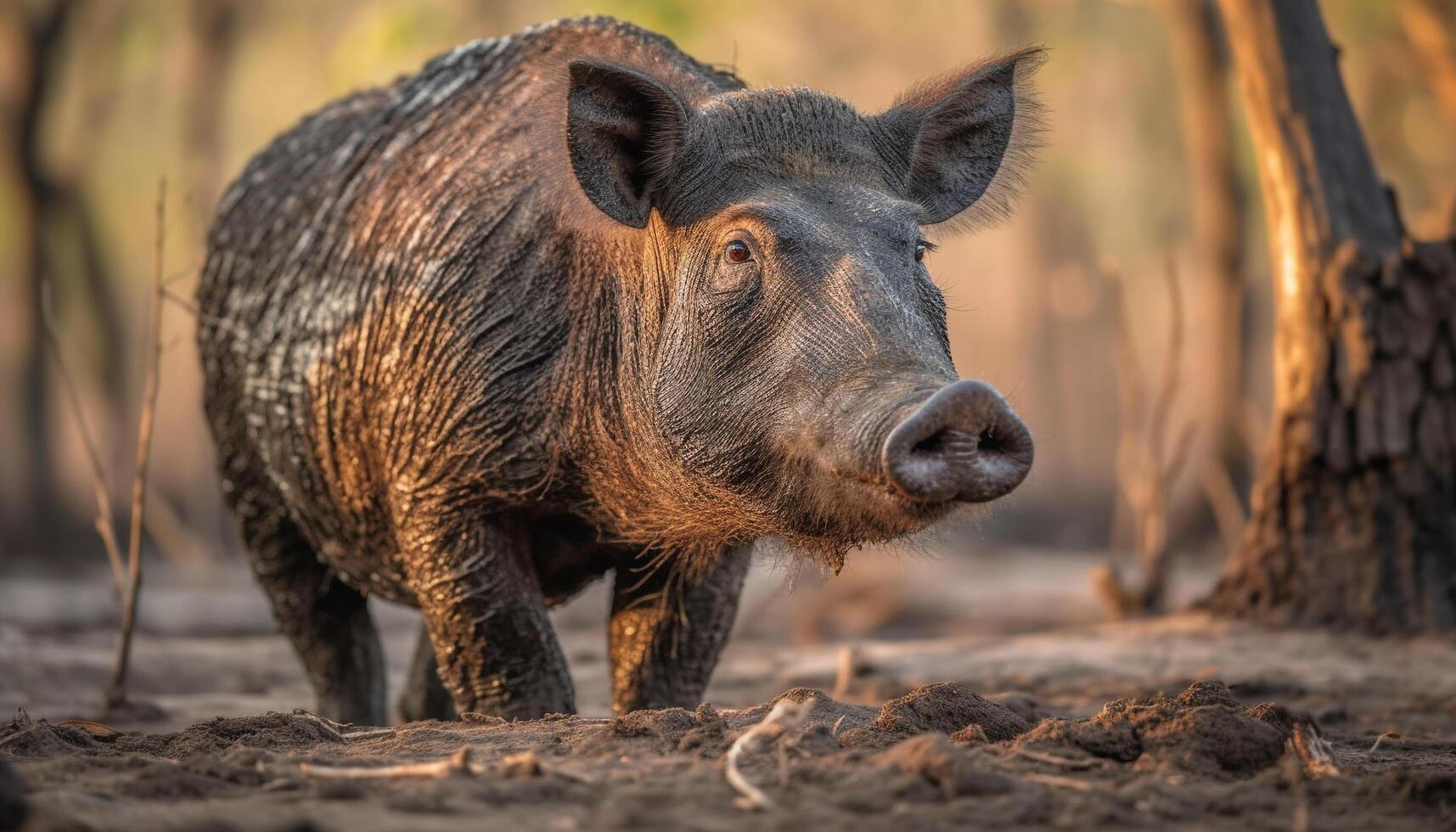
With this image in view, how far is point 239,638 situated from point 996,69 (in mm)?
7624

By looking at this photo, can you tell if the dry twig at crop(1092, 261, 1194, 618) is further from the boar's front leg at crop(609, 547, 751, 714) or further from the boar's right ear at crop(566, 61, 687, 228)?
the boar's right ear at crop(566, 61, 687, 228)

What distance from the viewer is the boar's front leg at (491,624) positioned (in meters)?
5.23

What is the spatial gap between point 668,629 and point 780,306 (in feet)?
5.30

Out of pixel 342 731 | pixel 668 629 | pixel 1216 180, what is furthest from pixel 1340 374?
pixel 1216 180

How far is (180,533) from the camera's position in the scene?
1555 centimetres

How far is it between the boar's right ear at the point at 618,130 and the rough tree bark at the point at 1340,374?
4.48 m

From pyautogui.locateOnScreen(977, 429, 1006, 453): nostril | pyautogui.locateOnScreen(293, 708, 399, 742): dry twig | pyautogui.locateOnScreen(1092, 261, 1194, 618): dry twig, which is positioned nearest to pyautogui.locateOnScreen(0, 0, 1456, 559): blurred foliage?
pyautogui.locateOnScreen(1092, 261, 1194, 618): dry twig

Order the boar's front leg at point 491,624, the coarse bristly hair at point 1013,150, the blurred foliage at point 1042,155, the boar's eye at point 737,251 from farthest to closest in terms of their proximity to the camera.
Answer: the blurred foliage at point 1042,155 → the coarse bristly hair at point 1013,150 → the boar's front leg at point 491,624 → the boar's eye at point 737,251

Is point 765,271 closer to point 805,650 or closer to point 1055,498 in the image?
point 805,650

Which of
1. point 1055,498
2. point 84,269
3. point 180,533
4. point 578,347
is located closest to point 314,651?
point 578,347

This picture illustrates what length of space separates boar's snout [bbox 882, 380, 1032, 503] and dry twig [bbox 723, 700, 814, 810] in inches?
23.7

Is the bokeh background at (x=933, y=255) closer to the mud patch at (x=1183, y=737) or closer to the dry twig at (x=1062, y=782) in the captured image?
the mud patch at (x=1183, y=737)

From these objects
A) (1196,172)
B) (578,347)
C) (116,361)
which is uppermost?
(1196,172)

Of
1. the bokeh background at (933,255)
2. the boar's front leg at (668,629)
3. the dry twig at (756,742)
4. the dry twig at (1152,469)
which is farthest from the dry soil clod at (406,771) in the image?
the dry twig at (1152,469)
